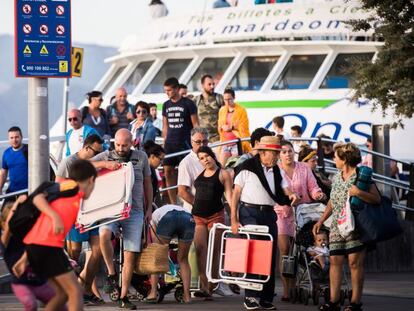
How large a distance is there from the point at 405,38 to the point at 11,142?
17.8ft

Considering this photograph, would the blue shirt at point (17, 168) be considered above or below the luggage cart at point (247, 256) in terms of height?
above

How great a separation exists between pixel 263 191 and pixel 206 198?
0.95 metres

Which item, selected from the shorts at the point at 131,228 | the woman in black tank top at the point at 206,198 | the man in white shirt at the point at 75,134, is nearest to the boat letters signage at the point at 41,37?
the shorts at the point at 131,228

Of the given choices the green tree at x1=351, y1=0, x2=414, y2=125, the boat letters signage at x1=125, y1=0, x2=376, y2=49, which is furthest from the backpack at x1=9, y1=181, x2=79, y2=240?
the boat letters signage at x1=125, y1=0, x2=376, y2=49

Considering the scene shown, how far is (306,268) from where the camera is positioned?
51.7 feet

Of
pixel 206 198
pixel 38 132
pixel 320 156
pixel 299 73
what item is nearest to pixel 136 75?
pixel 299 73

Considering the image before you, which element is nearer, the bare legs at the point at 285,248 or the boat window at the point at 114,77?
the bare legs at the point at 285,248

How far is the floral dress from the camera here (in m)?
14.3

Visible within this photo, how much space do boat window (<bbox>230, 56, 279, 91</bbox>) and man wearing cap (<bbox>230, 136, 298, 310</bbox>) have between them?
11996 mm

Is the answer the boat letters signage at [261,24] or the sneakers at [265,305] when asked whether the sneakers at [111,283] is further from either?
the boat letters signage at [261,24]

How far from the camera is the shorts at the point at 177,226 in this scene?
51.3 ft

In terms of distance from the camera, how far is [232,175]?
53.9 ft

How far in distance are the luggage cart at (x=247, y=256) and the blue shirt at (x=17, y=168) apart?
177 inches

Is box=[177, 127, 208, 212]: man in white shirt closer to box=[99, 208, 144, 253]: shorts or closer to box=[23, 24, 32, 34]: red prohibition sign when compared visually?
box=[99, 208, 144, 253]: shorts
